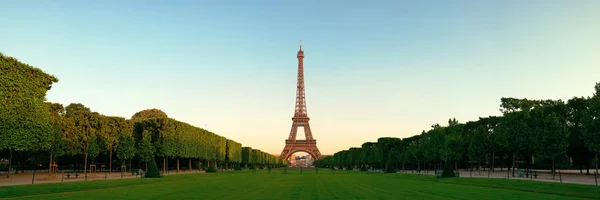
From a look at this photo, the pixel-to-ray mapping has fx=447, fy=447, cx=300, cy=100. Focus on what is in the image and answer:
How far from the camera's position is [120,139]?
204ft

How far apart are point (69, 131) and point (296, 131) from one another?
4821 inches

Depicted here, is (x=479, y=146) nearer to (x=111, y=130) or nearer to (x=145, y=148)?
(x=145, y=148)

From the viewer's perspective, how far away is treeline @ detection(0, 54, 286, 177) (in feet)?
130

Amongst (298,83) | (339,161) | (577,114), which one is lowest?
(339,161)

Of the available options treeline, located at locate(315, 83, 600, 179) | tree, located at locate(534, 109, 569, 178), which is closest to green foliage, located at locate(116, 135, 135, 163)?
treeline, located at locate(315, 83, 600, 179)

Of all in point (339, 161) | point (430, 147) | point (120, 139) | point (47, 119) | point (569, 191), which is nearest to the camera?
point (569, 191)

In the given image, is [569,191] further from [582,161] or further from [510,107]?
[582,161]

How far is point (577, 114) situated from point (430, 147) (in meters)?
22.7

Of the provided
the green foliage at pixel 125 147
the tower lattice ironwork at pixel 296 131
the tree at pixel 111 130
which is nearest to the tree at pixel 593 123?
the green foliage at pixel 125 147

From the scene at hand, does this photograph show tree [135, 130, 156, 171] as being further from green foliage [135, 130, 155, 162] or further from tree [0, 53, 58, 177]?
tree [0, 53, 58, 177]

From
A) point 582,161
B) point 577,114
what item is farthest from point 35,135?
point 582,161

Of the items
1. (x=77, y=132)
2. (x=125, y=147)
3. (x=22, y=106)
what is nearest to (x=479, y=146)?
(x=125, y=147)

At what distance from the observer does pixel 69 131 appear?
5512cm

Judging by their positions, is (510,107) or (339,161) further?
(339,161)
